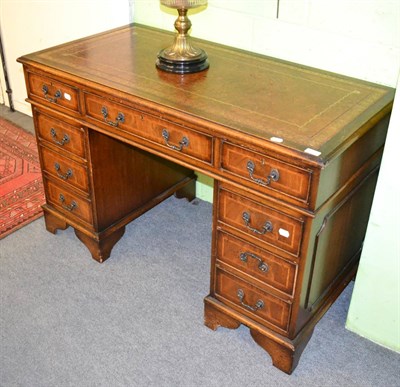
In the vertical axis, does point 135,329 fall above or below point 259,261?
below

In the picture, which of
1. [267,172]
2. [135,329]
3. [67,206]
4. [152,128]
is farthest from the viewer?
[67,206]

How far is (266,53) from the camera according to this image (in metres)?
2.35

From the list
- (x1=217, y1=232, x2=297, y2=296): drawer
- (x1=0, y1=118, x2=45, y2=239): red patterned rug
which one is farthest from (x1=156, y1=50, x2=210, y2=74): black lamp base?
(x1=0, y1=118, x2=45, y2=239): red patterned rug

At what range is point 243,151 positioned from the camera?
1.75 m

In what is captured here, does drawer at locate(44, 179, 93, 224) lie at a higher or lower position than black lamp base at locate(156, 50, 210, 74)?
lower

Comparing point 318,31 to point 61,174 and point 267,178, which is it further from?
point 61,174

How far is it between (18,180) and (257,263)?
1.75 m

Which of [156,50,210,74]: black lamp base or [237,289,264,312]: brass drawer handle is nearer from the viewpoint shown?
[237,289,264,312]: brass drawer handle

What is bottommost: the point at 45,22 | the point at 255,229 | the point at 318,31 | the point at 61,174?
the point at 61,174

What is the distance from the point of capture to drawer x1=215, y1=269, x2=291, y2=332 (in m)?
1.97

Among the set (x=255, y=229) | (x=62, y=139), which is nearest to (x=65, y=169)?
(x=62, y=139)

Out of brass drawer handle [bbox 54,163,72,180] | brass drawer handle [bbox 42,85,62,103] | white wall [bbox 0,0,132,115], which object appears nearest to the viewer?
brass drawer handle [bbox 42,85,62,103]

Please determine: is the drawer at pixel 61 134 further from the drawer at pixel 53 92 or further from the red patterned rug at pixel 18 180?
the red patterned rug at pixel 18 180

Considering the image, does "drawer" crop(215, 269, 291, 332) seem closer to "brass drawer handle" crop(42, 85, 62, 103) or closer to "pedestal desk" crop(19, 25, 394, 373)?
"pedestal desk" crop(19, 25, 394, 373)
